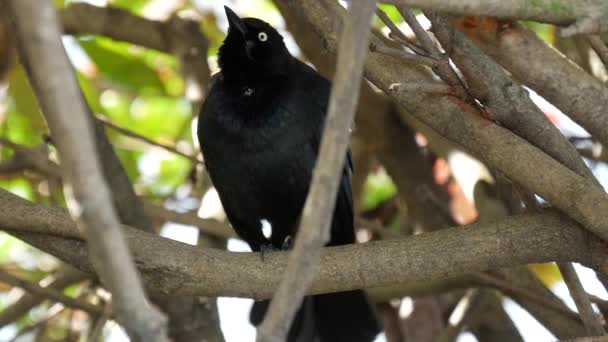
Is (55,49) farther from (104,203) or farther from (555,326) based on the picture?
(555,326)

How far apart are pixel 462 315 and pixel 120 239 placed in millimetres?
3673

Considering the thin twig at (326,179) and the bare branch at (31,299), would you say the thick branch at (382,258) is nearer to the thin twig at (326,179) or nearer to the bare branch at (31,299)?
the thin twig at (326,179)

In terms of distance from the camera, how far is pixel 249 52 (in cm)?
481

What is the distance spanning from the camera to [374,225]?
5.31 m

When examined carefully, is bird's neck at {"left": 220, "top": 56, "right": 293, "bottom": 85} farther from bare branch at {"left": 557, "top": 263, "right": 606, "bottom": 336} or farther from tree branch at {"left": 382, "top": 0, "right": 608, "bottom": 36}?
tree branch at {"left": 382, "top": 0, "right": 608, "bottom": 36}

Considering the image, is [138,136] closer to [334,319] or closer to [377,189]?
[334,319]

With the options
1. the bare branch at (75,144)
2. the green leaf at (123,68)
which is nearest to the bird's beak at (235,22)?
the green leaf at (123,68)

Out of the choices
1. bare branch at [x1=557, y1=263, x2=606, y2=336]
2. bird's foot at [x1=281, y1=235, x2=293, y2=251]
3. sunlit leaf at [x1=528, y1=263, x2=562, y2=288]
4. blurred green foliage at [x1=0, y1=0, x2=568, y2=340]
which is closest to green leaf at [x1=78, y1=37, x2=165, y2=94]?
blurred green foliage at [x1=0, y1=0, x2=568, y2=340]

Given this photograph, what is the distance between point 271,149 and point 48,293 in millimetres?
1146

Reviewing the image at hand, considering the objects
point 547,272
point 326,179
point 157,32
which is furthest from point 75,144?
point 547,272

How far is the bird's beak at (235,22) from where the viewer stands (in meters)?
4.79

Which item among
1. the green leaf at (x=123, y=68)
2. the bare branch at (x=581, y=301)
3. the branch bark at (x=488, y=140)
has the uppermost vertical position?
the green leaf at (x=123, y=68)

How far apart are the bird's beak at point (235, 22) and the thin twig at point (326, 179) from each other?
2.94m

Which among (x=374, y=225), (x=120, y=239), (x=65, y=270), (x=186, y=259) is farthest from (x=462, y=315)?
(x=120, y=239)
